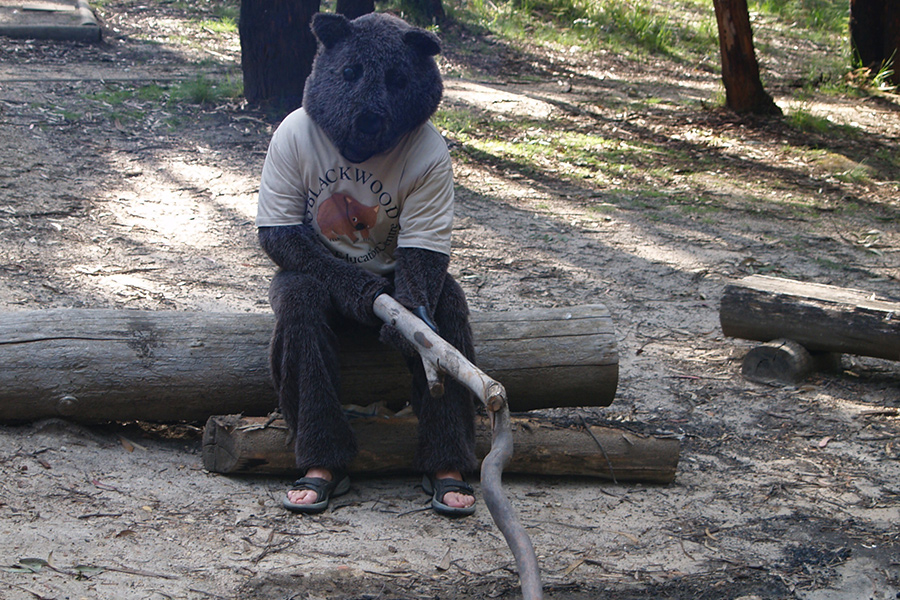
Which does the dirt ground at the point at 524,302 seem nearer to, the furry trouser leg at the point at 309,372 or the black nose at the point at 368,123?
the furry trouser leg at the point at 309,372

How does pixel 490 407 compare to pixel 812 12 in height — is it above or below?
below

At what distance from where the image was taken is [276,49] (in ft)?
27.1

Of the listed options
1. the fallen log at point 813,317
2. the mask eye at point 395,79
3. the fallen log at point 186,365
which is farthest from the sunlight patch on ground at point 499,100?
the mask eye at point 395,79

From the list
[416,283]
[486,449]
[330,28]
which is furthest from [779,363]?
[330,28]

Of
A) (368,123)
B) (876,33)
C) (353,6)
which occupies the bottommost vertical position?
(368,123)

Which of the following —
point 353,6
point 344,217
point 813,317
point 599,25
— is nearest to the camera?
point 344,217

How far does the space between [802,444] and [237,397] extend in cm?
267

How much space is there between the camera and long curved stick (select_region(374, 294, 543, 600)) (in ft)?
6.96

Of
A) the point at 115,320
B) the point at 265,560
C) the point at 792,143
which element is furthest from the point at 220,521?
the point at 792,143

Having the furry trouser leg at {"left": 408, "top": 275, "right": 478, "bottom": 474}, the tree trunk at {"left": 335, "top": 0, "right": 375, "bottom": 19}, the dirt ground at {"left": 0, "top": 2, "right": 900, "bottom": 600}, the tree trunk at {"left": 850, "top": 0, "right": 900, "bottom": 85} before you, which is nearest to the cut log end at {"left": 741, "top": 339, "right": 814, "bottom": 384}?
the dirt ground at {"left": 0, "top": 2, "right": 900, "bottom": 600}

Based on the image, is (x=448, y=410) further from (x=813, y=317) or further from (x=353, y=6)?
(x=353, y=6)

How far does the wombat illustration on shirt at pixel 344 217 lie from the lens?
3324mm

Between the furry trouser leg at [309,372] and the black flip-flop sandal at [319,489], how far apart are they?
0.19 feet

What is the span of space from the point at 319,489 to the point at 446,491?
1.61ft
